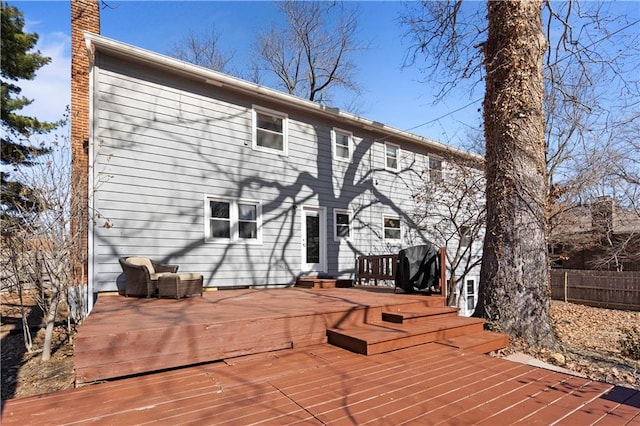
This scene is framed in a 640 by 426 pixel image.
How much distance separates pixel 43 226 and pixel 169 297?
2349 millimetres

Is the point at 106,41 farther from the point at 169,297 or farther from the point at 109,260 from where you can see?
the point at 169,297

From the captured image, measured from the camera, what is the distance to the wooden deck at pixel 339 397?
2.25 metres

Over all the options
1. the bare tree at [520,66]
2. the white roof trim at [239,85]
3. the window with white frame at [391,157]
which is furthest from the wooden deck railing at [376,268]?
the white roof trim at [239,85]

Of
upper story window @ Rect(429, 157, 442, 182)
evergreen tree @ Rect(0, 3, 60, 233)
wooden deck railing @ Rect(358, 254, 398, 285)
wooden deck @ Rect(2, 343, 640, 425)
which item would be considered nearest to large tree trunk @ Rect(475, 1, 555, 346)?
wooden deck @ Rect(2, 343, 640, 425)

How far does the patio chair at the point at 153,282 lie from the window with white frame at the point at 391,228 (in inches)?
238

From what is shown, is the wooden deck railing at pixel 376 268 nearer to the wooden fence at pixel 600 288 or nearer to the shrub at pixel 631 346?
the shrub at pixel 631 346

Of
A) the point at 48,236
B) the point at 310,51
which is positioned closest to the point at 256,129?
the point at 48,236

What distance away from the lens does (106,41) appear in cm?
596

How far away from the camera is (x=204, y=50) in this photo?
1958 cm

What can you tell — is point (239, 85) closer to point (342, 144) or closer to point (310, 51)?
point (342, 144)

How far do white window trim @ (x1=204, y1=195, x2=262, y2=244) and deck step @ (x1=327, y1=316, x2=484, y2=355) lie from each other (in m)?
3.94

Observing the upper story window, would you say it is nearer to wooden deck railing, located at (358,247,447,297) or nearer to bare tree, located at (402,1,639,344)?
bare tree, located at (402,1,639,344)

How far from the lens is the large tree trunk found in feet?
15.8

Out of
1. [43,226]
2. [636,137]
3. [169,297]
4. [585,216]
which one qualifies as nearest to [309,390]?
[169,297]
